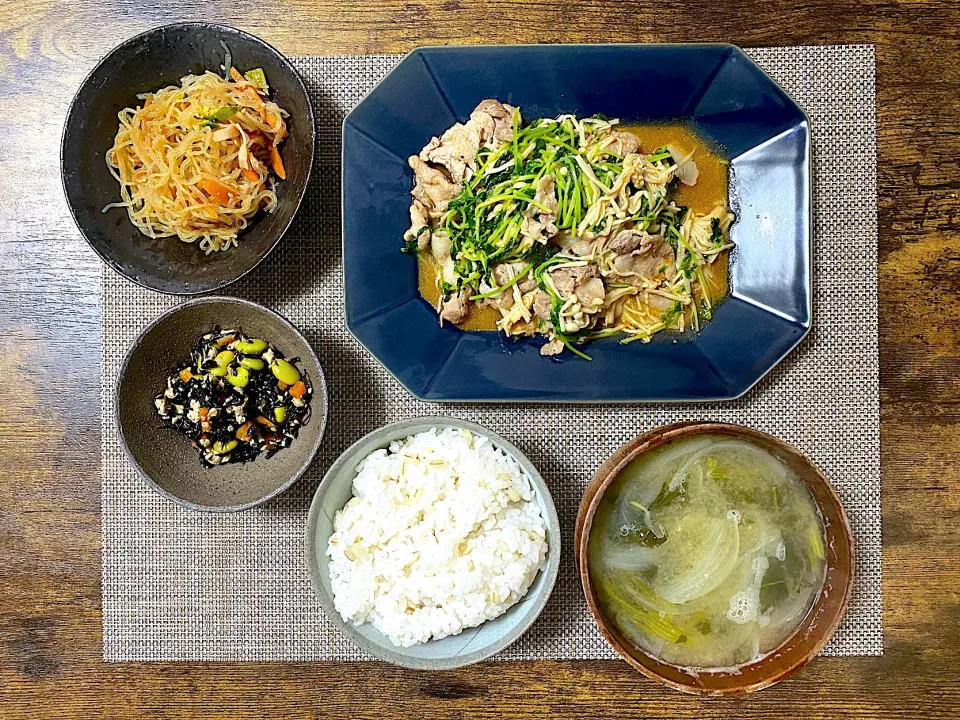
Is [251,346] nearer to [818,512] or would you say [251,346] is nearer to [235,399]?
[235,399]

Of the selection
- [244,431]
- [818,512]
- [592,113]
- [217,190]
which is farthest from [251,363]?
[818,512]

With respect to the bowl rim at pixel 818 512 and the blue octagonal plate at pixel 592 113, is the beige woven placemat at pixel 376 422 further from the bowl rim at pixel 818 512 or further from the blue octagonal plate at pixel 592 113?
the bowl rim at pixel 818 512

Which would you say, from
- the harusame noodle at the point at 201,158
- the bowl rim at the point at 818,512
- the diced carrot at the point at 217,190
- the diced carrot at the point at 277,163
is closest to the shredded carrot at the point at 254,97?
the harusame noodle at the point at 201,158

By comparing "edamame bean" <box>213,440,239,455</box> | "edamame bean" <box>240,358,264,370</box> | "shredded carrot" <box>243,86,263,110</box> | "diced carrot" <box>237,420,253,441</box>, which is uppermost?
"shredded carrot" <box>243,86,263,110</box>

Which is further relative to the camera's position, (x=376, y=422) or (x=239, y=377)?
(x=376, y=422)

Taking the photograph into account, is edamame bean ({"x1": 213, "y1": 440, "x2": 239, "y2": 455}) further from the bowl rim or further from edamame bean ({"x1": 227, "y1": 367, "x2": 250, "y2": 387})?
the bowl rim

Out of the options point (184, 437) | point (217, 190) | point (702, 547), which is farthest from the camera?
point (184, 437)

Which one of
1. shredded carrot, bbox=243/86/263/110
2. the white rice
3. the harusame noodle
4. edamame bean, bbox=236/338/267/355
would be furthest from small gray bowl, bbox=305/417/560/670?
shredded carrot, bbox=243/86/263/110
